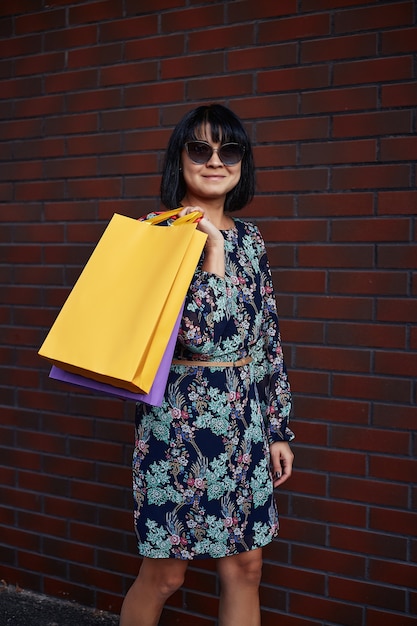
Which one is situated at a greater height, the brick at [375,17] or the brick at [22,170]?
the brick at [375,17]

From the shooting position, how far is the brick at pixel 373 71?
2543 mm

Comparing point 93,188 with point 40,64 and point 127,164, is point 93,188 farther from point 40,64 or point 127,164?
point 40,64

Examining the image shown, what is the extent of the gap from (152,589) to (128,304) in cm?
97

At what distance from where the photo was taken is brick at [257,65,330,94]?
268 centimetres

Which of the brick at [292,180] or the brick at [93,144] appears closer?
the brick at [292,180]

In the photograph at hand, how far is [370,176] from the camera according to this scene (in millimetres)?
2609

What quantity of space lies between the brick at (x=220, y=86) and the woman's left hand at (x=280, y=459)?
1.41 m

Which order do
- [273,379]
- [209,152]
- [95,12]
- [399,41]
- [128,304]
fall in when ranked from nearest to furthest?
→ [128,304], [209,152], [273,379], [399,41], [95,12]

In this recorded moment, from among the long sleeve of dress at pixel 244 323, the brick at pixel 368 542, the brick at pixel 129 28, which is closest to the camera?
the long sleeve of dress at pixel 244 323

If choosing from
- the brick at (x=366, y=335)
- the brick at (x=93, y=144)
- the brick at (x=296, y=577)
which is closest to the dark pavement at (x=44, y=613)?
the brick at (x=296, y=577)

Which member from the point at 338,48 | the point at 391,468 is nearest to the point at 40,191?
the point at 338,48

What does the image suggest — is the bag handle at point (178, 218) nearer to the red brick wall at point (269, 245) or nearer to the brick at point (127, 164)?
the red brick wall at point (269, 245)

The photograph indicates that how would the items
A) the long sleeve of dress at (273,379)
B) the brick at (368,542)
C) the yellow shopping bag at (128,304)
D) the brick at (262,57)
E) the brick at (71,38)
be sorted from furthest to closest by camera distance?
the brick at (71,38) → the brick at (262,57) → the brick at (368,542) → the long sleeve of dress at (273,379) → the yellow shopping bag at (128,304)

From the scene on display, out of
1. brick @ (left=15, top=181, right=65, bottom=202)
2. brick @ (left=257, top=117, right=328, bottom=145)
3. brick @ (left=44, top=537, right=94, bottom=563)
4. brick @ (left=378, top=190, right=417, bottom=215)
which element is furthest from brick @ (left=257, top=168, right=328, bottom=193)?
brick @ (left=44, top=537, right=94, bottom=563)
